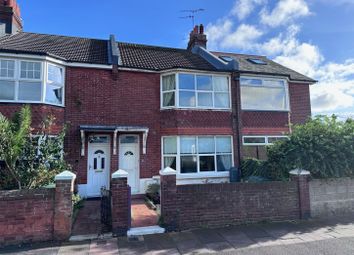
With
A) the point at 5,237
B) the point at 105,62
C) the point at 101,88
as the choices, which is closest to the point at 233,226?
the point at 5,237

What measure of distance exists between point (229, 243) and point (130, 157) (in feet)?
21.6

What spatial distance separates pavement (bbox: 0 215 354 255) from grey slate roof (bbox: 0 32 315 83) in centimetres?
740

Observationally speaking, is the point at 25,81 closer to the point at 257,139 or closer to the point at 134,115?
the point at 134,115

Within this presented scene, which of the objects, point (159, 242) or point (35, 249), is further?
point (159, 242)

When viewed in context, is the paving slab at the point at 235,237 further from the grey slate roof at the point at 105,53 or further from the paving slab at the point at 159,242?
the grey slate roof at the point at 105,53

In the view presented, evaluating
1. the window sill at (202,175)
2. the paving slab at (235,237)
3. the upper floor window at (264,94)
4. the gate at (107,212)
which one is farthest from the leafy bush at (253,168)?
the gate at (107,212)

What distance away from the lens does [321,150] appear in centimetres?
788

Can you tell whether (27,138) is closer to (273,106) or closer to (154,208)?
(154,208)

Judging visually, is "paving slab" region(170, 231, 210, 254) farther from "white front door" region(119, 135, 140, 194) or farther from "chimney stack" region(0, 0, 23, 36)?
"chimney stack" region(0, 0, 23, 36)

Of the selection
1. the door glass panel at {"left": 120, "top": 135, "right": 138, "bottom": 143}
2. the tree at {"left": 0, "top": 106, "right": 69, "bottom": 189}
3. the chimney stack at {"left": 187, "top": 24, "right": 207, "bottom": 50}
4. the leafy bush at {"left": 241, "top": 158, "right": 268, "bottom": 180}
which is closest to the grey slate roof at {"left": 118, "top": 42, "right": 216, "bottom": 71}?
the chimney stack at {"left": 187, "top": 24, "right": 207, "bottom": 50}

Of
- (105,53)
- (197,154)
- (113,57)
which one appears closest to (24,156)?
(113,57)

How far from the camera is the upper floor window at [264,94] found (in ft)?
41.9

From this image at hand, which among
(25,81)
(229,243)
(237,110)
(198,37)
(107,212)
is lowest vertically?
(229,243)

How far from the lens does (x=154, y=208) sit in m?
8.58
